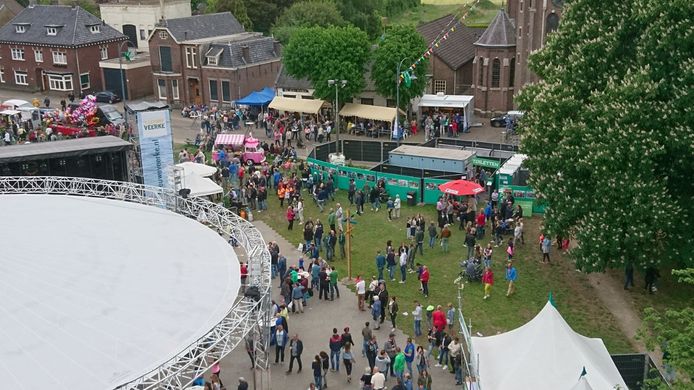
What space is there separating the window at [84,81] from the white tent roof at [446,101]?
3056 cm

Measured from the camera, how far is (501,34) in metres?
57.9

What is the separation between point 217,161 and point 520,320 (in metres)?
22.8

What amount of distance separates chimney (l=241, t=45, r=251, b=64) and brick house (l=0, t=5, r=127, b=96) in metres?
15.0

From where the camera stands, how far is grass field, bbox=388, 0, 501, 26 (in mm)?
102125

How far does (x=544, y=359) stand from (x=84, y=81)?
190 ft

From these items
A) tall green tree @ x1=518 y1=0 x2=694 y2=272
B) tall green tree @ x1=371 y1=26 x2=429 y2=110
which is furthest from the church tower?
tall green tree @ x1=518 y1=0 x2=694 y2=272

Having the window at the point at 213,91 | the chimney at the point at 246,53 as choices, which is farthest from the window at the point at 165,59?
the chimney at the point at 246,53

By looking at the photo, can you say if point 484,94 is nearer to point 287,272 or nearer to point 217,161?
point 217,161

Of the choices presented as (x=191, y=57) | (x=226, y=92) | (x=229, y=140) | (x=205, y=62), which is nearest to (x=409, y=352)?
(x=229, y=140)

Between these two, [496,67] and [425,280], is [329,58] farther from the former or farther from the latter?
[425,280]

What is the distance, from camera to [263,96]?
60625 millimetres

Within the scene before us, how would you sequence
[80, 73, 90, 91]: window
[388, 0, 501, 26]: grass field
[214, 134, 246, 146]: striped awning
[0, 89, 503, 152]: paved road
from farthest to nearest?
[388, 0, 501, 26]: grass field
[80, 73, 90, 91]: window
[0, 89, 503, 152]: paved road
[214, 134, 246, 146]: striped awning

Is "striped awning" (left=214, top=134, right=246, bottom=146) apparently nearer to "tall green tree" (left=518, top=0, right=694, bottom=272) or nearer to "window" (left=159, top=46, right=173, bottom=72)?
"window" (left=159, top=46, right=173, bottom=72)

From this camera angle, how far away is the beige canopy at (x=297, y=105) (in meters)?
56.7
